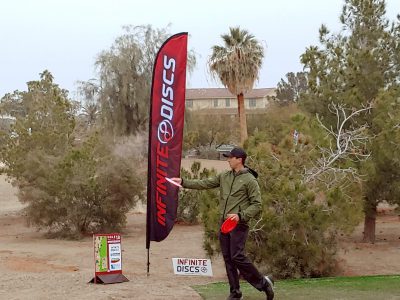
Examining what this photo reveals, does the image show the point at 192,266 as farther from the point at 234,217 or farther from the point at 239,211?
the point at 234,217

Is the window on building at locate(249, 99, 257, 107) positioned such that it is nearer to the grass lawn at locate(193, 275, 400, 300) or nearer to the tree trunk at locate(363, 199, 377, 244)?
the tree trunk at locate(363, 199, 377, 244)

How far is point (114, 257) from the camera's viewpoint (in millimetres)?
9320

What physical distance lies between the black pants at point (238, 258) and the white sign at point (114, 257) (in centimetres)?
241

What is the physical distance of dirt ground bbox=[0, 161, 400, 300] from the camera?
8336mm

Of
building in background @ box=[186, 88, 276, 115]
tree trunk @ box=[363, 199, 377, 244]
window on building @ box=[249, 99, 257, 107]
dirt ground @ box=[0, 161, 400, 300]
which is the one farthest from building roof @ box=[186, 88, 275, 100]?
tree trunk @ box=[363, 199, 377, 244]

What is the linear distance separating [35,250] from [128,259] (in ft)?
12.1

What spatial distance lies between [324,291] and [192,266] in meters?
1.83

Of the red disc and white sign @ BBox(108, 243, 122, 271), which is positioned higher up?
the red disc

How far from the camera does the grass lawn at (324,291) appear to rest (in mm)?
7930

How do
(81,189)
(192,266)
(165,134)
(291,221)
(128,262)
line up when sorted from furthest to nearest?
(81,189) < (128,262) < (291,221) < (165,134) < (192,266)

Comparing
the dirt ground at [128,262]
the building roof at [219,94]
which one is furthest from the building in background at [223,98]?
the dirt ground at [128,262]

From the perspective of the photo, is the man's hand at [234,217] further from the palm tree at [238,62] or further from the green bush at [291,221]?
the palm tree at [238,62]

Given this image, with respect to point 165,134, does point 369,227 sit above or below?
below

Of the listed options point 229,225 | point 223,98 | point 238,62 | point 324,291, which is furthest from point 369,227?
point 223,98
